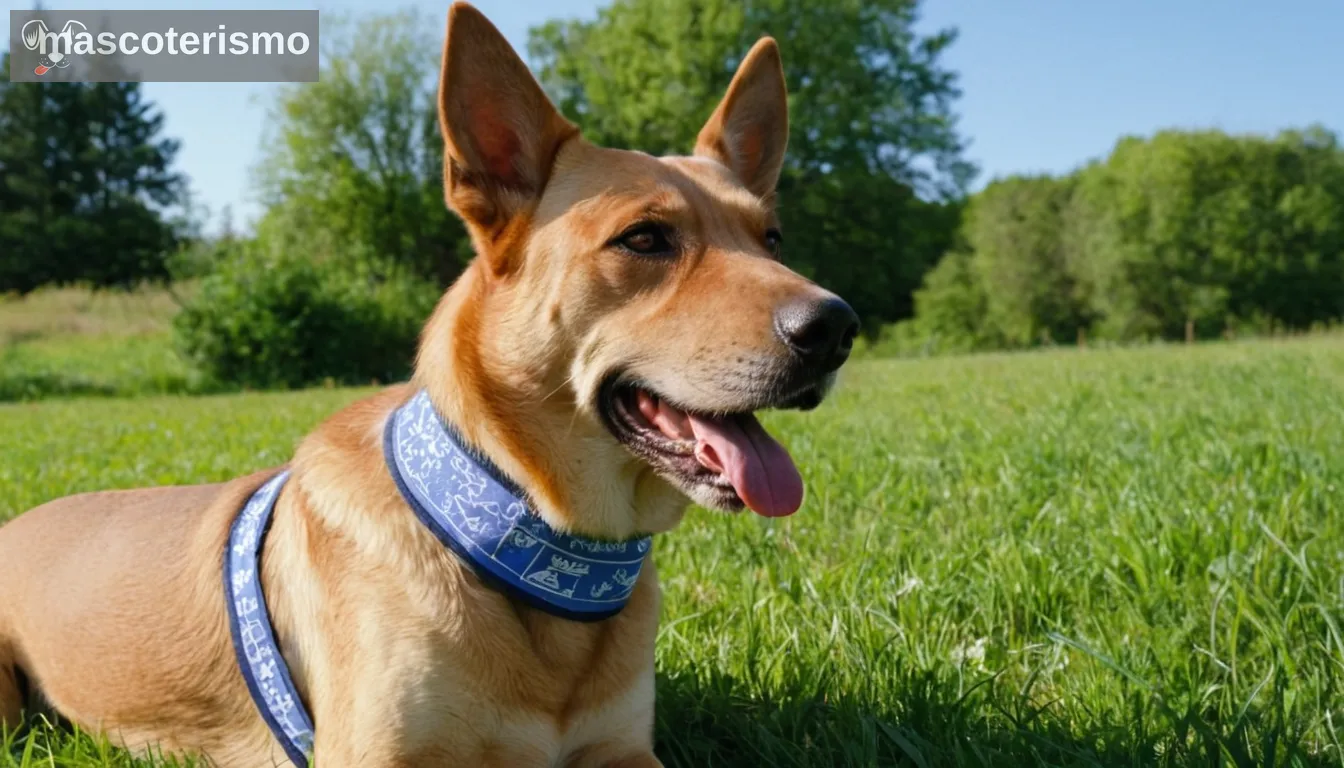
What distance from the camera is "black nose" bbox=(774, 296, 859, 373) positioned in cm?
230

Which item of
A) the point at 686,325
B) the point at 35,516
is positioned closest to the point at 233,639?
the point at 35,516

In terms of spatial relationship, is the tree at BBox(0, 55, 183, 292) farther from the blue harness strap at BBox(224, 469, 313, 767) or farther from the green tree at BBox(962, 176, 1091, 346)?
the blue harness strap at BBox(224, 469, 313, 767)

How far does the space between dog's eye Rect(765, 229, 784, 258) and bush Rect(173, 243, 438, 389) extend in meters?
25.8

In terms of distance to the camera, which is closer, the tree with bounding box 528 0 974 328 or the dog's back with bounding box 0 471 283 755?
the dog's back with bounding box 0 471 283 755

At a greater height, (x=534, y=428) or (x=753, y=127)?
(x=753, y=127)

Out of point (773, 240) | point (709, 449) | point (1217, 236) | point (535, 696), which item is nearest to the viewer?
point (535, 696)

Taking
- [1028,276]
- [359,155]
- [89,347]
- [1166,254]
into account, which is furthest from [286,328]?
[1166,254]

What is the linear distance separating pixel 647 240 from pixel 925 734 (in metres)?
1.45

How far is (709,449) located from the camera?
2.43m

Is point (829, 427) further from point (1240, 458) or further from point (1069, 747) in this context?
point (1069, 747)

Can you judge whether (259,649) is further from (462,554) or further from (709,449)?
(709,449)

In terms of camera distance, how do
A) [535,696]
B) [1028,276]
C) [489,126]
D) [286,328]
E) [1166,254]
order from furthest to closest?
1. [1028,276]
2. [1166,254]
3. [286,328]
4. [489,126]
5. [535,696]

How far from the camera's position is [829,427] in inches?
330

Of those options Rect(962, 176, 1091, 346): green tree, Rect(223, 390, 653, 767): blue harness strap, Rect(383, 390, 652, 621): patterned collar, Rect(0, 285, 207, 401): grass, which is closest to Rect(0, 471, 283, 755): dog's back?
Rect(223, 390, 653, 767): blue harness strap
